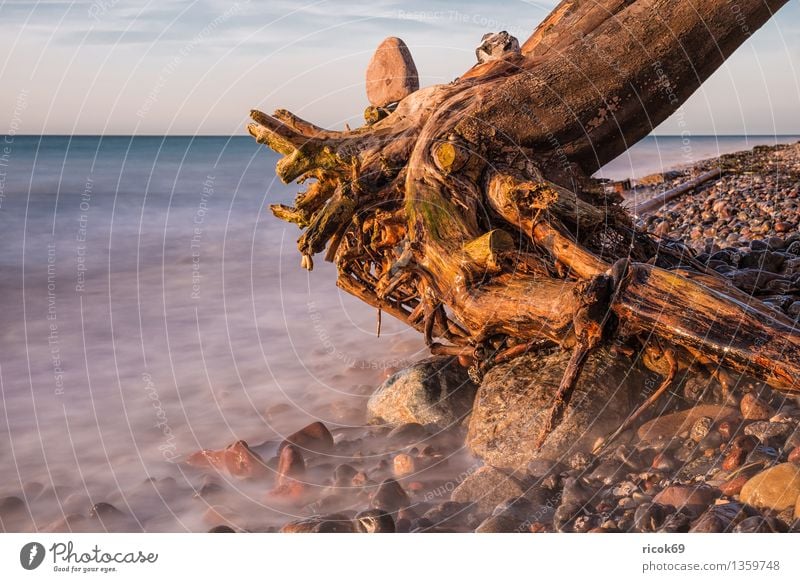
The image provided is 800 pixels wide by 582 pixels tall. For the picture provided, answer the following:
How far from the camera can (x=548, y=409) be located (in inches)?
225

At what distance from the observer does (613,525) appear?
472 centimetres

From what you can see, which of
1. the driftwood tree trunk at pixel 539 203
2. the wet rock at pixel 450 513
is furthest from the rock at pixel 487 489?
the driftwood tree trunk at pixel 539 203

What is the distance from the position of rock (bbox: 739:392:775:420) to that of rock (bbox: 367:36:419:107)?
3.84 m

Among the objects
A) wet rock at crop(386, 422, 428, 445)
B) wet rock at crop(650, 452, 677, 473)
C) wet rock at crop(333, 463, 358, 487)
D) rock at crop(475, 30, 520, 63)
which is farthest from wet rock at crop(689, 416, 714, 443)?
rock at crop(475, 30, 520, 63)

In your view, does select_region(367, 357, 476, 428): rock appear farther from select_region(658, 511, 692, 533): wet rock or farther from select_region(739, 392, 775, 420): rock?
select_region(658, 511, 692, 533): wet rock

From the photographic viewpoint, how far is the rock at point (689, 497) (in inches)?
183

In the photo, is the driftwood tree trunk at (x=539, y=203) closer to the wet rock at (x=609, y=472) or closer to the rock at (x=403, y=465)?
the wet rock at (x=609, y=472)

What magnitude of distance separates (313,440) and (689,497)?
9.88ft

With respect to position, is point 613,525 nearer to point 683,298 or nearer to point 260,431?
point 683,298

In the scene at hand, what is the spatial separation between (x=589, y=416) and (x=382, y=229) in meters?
2.11

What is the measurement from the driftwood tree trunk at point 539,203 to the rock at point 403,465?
34.4 inches

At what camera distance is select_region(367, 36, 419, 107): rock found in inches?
293

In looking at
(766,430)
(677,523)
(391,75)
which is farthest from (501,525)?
(391,75)
